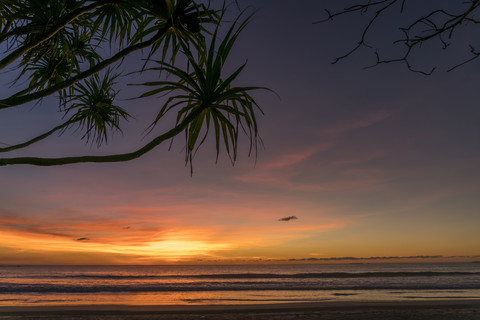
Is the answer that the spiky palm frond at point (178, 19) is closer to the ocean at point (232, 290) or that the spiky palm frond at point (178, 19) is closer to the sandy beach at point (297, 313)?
the sandy beach at point (297, 313)

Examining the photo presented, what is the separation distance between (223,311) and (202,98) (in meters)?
8.13

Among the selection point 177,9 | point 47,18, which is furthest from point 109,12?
point 177,9

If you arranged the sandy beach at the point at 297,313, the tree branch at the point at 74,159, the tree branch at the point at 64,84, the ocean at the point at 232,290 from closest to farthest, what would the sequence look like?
the tree branch at the point at 74,159 < the tree branch at the point at 64,84 < the sandy beach at the point at 297,313 < the ocean at the point at 232,290

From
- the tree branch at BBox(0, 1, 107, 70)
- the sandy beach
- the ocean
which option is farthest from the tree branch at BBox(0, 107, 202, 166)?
the ocean

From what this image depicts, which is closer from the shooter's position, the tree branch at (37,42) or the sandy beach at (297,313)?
the tree branch at (37,42)

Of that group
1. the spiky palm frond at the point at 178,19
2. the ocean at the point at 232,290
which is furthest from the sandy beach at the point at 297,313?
the spiky palm frond at the point at 178,19

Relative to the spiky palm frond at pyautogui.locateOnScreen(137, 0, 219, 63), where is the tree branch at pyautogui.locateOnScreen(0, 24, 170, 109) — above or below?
below

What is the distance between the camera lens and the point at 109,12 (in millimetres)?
4012

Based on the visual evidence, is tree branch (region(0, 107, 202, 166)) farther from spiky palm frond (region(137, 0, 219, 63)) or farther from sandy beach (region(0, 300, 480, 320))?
sandy beach (region(0, 300, 480, 320))

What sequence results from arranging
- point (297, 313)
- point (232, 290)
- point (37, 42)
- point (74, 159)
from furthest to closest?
point (232, 290) < point (297, 313) < point (37, 42) < point (74, 159)

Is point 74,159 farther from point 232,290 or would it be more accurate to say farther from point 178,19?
point 232,290

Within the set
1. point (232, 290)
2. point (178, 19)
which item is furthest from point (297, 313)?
point (232, 290)

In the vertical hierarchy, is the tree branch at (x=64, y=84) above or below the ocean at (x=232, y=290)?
above

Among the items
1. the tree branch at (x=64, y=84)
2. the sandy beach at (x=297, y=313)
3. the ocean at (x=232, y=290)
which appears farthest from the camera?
the ocean at (x=232, y=290)
